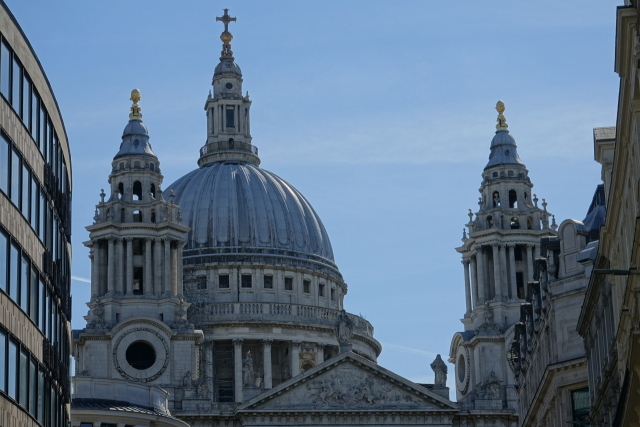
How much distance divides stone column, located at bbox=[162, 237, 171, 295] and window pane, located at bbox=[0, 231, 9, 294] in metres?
70.0

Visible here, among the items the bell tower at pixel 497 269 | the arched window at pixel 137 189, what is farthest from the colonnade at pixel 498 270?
the arched window at pixel 137 189

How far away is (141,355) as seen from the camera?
114688 mm

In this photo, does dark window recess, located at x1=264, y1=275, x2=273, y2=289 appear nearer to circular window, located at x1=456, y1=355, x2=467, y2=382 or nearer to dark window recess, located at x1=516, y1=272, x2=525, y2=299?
circular window, located at x1=456, y1=355, x2=467, y2=382

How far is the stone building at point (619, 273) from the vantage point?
36812 mm

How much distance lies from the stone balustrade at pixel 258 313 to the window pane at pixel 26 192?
3214 inches

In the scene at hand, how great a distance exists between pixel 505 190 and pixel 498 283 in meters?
7.58

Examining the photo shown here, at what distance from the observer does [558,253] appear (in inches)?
2960

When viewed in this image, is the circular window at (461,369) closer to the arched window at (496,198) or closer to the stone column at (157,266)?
the arched window at (496,198)

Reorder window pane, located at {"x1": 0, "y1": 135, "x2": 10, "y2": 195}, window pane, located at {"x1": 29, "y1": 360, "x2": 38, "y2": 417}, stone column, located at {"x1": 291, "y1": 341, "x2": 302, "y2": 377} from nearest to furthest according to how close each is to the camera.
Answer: window pane, located at {"x1": 0, "y1": 135, "x2": 10, "y2": 195} → window pane, located at {"x1": 29, "y1": 360, "x2": 38, "y2": 417} → stone column, located at {"x1": 291, "y1": 341, "x2": 302, "y2": 377}

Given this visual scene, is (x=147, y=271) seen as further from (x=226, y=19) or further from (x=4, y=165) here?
(x=4, y=165)

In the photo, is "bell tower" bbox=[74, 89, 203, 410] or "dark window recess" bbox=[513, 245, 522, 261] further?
"dark window recess" bbox=[513, 245, 522, 261]

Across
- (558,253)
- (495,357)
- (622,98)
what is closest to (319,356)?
(495,357)

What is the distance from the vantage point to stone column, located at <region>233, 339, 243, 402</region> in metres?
129

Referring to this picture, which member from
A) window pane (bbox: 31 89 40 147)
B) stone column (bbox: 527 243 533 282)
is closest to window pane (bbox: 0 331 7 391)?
window pane (bbox: 31 89 40 147)
